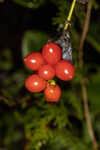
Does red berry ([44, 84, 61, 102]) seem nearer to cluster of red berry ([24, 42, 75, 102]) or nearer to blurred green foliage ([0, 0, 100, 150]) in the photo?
cluster of red berry ([24, 42, 75, 102])

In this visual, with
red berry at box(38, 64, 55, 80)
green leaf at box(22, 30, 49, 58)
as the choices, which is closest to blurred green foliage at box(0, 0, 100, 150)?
green leaf at box(22, 30, 49, 58)

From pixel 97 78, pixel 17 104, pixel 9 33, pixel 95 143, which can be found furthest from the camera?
pixel 9 33

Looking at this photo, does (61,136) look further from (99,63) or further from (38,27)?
(38,27)

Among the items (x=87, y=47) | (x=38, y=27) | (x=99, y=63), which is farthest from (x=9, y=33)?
(x=99, y=63)

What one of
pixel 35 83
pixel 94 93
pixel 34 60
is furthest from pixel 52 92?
pixel 94 93

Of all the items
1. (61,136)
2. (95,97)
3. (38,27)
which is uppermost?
(38,27)

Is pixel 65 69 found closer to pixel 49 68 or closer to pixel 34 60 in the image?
pixel 49 68
